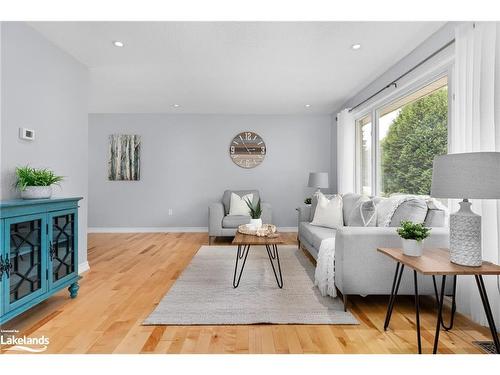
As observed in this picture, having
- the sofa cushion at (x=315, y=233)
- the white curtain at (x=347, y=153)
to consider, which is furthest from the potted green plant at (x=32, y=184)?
the white curtain at (x=347, y=153)

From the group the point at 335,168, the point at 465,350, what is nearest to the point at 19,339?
the point at 465,350

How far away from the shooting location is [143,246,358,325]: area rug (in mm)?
1941

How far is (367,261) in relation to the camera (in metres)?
2.04

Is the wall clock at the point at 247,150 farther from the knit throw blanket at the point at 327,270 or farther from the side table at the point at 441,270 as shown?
the side table at the point at 441,270

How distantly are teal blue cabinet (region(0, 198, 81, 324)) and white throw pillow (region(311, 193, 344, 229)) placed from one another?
2757 millimetres

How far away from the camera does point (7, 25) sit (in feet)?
6.99

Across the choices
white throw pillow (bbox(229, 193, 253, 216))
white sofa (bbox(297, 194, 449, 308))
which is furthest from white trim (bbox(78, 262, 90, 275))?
white sofa (bbox(297, 194, 449, 308))

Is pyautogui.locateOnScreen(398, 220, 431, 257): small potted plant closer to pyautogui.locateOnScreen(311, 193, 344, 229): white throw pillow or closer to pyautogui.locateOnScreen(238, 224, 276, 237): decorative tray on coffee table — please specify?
pyautogui.locateOnScreen(238, 224, 276, 237): decorative tray on coffee table

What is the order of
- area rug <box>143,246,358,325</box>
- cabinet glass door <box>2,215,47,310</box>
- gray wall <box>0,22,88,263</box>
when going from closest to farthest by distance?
1. cabinet glass door <box>2,215,47,310</box>
2. area rug <box>143,246,358,325</box>
3. gray wall <box>0,22,88,263</box>
